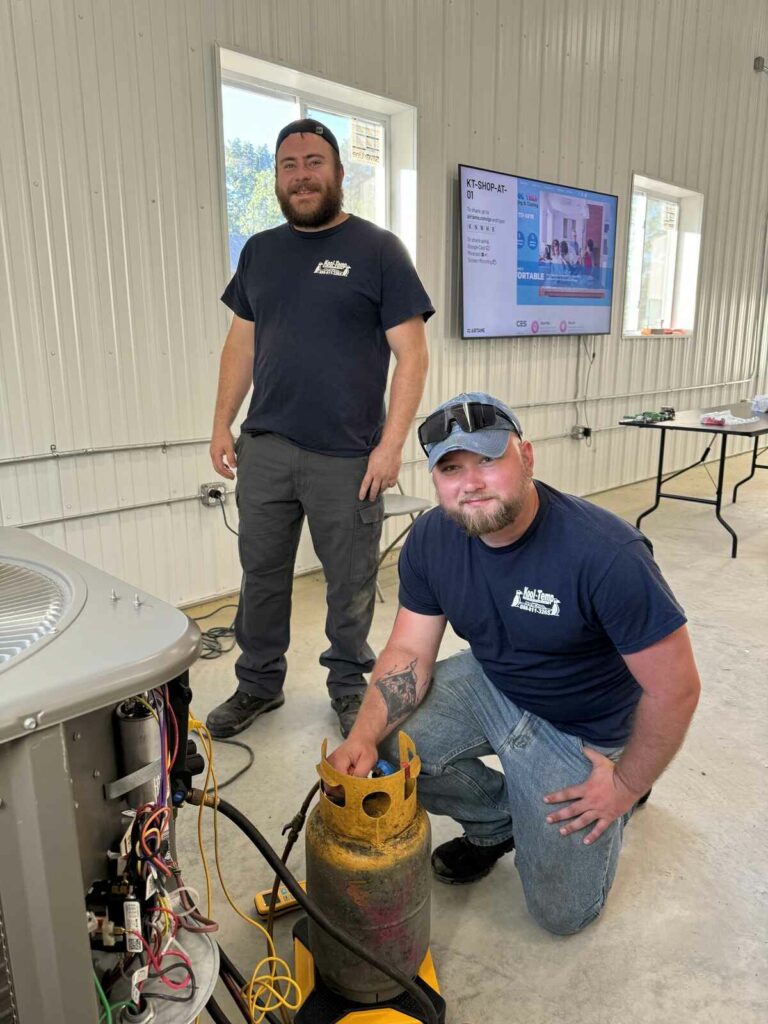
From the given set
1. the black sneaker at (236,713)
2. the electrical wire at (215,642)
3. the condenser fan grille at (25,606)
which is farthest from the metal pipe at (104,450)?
the condenser fan grille at (25,606)

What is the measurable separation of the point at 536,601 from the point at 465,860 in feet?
2.11

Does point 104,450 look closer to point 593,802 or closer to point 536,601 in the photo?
point 536,601

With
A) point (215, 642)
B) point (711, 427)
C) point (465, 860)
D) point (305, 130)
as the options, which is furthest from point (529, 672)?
point (711, 427)

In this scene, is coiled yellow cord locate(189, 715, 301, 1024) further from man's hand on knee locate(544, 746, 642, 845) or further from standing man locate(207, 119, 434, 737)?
standing man locate(207, 119, 434, 737)

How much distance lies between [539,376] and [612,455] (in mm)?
1241

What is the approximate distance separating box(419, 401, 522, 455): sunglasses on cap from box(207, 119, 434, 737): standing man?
749 millimetres

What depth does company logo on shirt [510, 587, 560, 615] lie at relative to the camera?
1346 mm

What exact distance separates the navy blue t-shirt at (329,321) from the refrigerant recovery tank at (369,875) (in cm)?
110

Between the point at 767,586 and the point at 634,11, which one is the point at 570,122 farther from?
the point at 767,586

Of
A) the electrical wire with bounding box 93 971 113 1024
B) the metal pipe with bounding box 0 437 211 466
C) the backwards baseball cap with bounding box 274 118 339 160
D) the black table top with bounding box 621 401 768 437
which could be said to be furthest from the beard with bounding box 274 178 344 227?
the black table top with bounding box 621 401 768 437

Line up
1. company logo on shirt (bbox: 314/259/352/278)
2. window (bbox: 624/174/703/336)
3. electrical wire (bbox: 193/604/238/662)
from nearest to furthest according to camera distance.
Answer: company logo on shirt (bbox: 314/259/352/278) < electrical wire (bbox: 193/604/238/662) < window (bbox: 624/174/703/336)

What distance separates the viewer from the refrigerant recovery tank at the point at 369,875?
117 cm

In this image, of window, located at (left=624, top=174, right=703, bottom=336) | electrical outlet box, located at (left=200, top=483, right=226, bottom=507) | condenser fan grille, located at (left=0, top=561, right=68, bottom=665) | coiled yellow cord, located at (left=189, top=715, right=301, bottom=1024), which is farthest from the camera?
window, located at (left=624, top=174, right=703, bottom=336)

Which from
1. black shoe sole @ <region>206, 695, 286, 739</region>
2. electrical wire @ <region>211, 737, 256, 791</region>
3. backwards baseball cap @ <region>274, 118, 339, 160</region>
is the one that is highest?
backwards baseball cap @ <region>274, 118, 339, 160</region>
